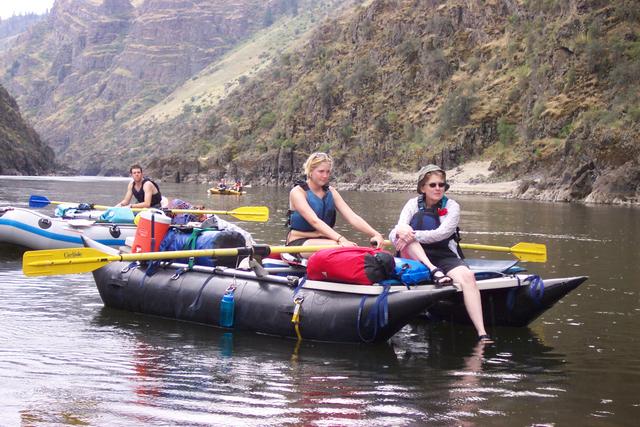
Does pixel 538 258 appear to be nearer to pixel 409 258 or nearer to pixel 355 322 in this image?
pixel 409 258

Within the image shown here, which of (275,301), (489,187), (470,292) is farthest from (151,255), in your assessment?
(489,187)

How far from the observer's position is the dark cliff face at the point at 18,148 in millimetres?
98312

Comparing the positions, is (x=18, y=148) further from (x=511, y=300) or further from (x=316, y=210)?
(x=511, y=300)

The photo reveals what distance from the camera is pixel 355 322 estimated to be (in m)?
8.05

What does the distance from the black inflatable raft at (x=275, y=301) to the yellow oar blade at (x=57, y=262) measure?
2.74 feet

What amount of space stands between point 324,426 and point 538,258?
18.2 feet

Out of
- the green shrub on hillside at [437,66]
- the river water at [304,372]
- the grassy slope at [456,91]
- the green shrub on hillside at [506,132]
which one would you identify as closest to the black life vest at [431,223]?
the river water at [304,372]

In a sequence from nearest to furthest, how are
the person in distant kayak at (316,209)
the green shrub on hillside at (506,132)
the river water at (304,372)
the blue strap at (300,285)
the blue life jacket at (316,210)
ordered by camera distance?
the river water at (304,372) < the blue strap at (300,285) < the person in distant kayak at (316,209) < the blue life jacket at (316,210) < the green shrub on hillside at (506,132)

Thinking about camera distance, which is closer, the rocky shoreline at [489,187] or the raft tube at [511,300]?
the raft tube at [511,300]

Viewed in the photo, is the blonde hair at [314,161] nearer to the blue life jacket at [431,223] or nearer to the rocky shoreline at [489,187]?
the blue life jacket at [431,223]

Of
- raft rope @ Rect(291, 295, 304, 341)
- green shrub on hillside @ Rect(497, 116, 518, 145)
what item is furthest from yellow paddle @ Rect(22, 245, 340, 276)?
green shrub on hillside @ Rect(497, 116, 518, 145)

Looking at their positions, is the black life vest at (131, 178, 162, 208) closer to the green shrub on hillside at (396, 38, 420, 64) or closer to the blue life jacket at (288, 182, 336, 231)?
the blue life jacket at (288, 182, 336, 231)

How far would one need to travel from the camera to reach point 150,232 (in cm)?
996

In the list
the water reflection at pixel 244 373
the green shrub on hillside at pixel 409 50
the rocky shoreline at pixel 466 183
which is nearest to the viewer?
the water reflection at pixel 244 373
